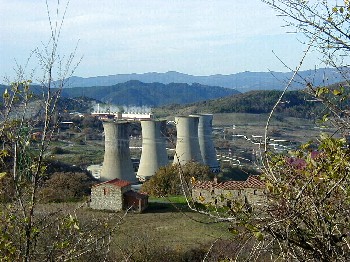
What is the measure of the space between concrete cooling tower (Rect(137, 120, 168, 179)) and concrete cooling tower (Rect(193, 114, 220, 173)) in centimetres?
183

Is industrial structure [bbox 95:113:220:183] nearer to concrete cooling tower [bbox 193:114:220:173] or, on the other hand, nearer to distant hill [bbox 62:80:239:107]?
concrete cooling tower [bbox 193:114:220:173]

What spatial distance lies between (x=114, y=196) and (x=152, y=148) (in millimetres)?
3250

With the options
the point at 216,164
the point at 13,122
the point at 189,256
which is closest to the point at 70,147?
the point at 216,164

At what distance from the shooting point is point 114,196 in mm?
14266

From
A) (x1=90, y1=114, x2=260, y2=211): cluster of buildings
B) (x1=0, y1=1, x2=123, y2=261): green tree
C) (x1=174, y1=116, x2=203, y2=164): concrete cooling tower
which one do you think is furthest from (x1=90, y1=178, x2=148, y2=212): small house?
(x1=0, y1=1, x2=123, y2=261): green tree

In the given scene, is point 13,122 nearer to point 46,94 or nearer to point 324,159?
point 46,94

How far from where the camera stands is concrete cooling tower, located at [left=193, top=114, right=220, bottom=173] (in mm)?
18795

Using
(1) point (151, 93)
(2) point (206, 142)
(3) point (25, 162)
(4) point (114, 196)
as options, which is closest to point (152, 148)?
(2) point (206, 142)

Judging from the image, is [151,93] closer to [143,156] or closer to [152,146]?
[143,156]

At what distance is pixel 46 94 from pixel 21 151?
1.16 ft

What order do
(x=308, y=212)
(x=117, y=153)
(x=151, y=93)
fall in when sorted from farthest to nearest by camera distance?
(x=151, y=93), (x=117, y=153), (x=308, y=212)

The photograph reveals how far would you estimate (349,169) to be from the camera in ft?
6.06

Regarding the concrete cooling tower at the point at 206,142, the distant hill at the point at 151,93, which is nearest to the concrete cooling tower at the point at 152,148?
the concrete cooling tower at the point at 206,142

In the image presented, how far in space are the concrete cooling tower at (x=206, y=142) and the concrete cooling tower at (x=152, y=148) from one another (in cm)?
183
